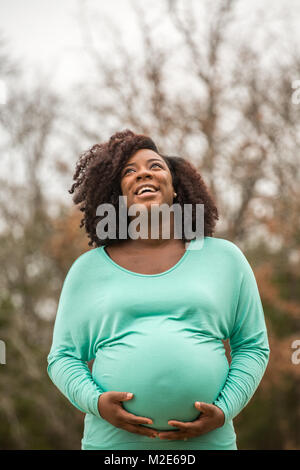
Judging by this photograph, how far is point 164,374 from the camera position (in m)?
1.62

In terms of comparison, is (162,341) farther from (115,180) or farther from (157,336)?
(115,180)

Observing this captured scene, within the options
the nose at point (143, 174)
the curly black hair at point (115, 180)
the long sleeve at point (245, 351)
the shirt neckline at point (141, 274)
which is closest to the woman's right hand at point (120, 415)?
the long sleeve at point (245, 351)

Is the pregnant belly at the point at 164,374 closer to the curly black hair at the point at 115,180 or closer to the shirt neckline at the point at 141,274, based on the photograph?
the shirt neckline at the point at 141,274

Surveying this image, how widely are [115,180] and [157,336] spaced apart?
0.65 metres

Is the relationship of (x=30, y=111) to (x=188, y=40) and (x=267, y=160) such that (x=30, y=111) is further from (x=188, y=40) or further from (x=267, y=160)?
(x=267, y=160)

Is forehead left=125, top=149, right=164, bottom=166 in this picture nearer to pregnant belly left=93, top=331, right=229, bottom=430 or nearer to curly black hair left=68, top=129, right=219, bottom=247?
curly black hair left=68, top=129, right=219, bottom=247

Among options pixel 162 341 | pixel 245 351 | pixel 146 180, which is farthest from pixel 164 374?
pixel 146 180

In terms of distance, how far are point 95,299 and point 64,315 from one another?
0.42 ft

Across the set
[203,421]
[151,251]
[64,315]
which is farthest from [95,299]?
[203,421]

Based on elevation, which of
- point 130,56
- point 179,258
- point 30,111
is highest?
point 130,56

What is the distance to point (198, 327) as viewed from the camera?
1727mm

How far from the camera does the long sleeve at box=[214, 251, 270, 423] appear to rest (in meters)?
1.68

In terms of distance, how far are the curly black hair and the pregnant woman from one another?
0.22 feet

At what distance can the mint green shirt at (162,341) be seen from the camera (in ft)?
5.36
